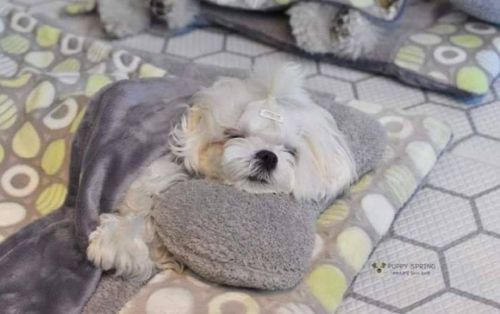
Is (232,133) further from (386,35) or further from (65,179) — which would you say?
(386,35)

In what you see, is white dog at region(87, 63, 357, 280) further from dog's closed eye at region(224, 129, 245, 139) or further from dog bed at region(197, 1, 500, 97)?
dog bed at region(197, 1, 500, 97)

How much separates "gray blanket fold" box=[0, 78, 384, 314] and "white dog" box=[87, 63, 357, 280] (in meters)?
0.03

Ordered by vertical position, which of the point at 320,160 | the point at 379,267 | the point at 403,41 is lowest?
the point at 379,267

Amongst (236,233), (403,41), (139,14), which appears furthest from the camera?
(139,14)

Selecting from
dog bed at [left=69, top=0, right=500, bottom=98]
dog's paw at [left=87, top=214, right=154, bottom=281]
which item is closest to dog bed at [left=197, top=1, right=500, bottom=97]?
dog bed at [left=69, top=0, right=500, bottom=98]

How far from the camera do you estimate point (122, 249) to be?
3.87ft

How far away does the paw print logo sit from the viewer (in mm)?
1354

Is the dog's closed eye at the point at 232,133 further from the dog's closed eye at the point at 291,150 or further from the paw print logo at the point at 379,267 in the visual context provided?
the paw print logo at the point at 379,267

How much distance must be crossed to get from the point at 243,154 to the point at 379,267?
13.9 inches

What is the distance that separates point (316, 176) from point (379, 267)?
0.77 feet

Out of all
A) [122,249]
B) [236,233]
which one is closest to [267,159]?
[236,233]

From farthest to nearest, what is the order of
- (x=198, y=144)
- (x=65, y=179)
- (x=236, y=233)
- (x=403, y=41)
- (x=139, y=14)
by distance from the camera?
(x=139, y=14) < (x=403, y=41) < (x=65, y=179) < (x=198, y=144) < (x=236, y=233)

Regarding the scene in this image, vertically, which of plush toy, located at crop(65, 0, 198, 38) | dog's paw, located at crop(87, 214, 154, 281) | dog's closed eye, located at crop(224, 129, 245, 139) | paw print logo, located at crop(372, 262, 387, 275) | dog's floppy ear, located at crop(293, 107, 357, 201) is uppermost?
dog's closed eye, located at crop(224, 129, 245, 139)

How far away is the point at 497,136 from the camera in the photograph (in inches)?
68.2
